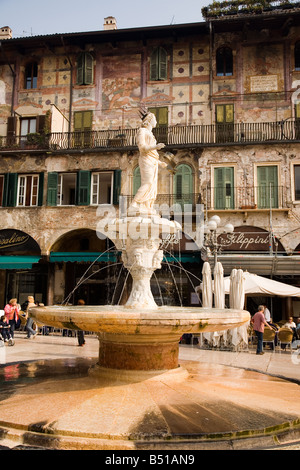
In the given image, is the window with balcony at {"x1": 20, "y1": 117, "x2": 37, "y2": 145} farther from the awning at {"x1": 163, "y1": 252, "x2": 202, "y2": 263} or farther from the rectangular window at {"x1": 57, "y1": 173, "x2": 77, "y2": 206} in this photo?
the awning at {"x1": 163, "y1": 252, "x2": 202, "y2": 263}

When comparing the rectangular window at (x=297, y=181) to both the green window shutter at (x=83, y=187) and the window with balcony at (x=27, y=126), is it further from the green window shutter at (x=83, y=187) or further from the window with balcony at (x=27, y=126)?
the window with balcony at (x=27, y=126)

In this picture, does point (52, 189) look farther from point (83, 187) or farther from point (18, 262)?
point (18, 262)

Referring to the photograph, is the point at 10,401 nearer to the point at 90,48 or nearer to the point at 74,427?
the point at 74,427

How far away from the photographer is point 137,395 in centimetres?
488

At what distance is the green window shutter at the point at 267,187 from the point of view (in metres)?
19.4

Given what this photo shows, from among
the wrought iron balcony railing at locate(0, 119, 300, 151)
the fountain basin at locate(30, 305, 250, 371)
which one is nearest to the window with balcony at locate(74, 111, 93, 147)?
the wrought iron balcony railing at locate(0, 119, 300, 151)

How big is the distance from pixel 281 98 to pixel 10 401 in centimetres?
1962

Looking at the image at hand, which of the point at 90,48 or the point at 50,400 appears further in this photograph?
the point at 90,48

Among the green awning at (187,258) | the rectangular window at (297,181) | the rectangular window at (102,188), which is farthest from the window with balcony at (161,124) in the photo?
the rectangular window at (297,181)

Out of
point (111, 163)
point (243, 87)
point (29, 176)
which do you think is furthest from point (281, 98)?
point (29, 176)

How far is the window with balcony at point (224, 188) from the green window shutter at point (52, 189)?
298 inches

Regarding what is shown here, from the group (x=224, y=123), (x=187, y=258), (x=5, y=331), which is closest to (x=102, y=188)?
(x=187, y=258)

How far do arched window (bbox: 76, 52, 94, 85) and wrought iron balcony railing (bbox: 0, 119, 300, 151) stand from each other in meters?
2.82
